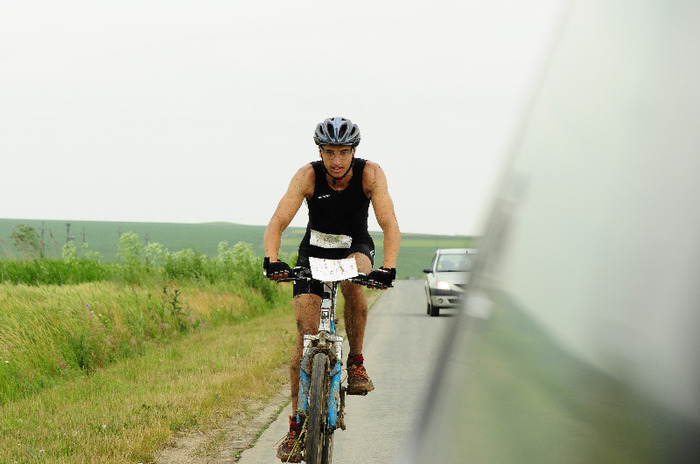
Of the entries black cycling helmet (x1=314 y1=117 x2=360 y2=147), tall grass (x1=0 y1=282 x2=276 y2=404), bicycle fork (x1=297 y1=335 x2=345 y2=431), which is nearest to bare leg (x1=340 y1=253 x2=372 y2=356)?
bicycle fork (x1=297 y1=335 x2=345 y2=431)

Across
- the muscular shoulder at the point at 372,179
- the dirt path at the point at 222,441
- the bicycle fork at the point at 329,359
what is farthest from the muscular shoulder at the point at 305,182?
the dirt path at the point at 222,441

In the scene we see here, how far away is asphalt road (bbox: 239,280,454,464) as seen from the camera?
6254 millimetres

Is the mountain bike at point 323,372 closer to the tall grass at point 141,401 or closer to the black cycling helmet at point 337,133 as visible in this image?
the black cycling helmet at point 337,133

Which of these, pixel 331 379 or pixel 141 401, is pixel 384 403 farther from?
pixel 331 379

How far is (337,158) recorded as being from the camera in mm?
5301

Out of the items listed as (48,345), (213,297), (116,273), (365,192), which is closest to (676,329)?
(365,192)

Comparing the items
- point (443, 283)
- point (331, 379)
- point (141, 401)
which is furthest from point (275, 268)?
point (443, 283)

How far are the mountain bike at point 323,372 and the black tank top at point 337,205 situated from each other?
44cm

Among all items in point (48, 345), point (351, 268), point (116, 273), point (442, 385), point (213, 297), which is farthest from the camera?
point (116, 273)

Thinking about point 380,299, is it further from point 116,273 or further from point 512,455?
point 512,455

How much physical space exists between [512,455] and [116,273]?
20972mm

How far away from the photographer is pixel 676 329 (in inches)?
54.4

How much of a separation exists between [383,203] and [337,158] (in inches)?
18.0

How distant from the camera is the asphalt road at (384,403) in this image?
6.25 meters
